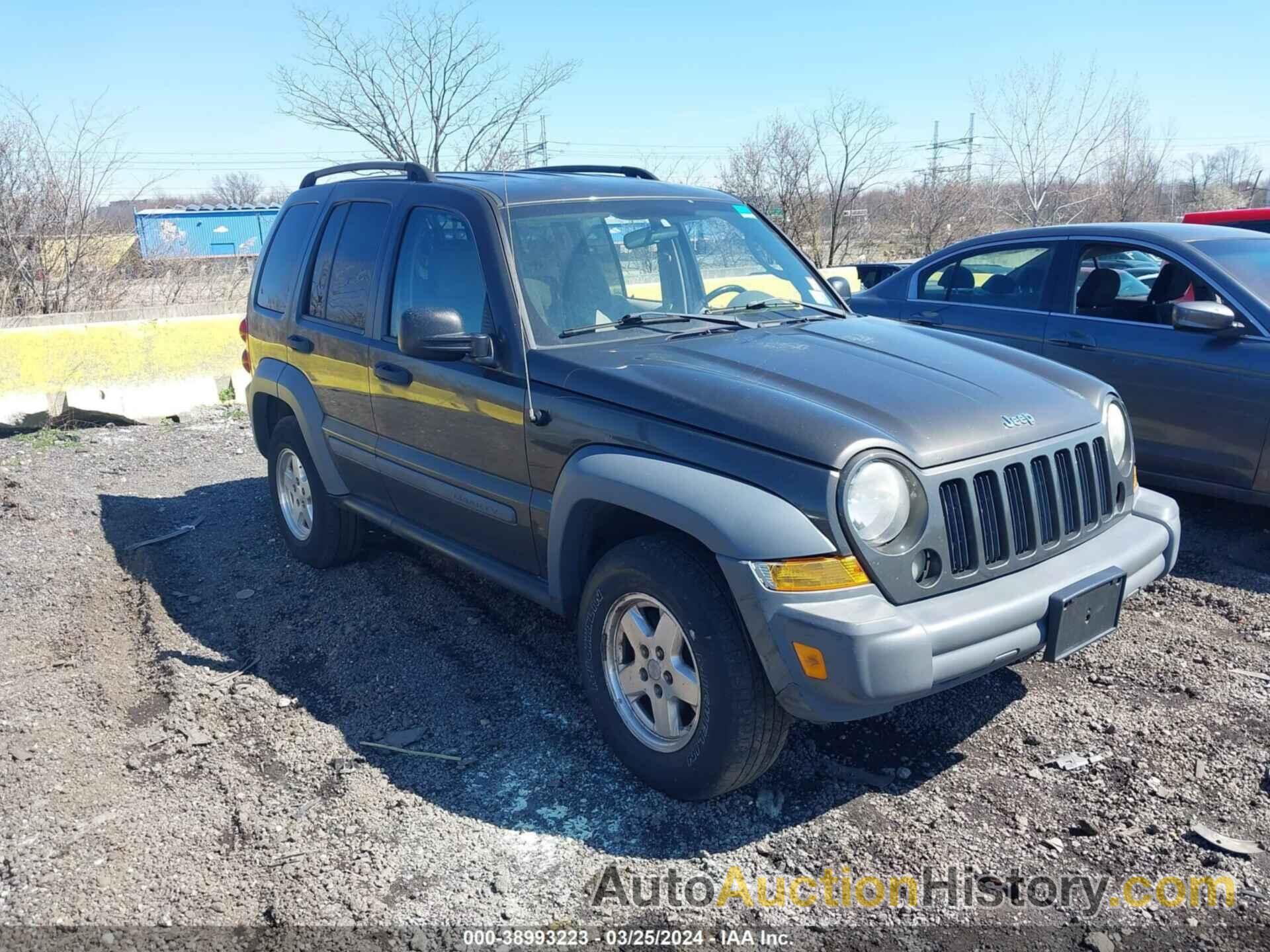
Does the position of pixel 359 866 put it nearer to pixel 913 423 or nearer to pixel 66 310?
pixel 913 423

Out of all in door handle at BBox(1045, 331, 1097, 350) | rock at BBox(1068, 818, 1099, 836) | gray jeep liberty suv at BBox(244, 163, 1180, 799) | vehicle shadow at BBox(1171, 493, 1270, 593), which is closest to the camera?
gray jeep liberty suv at BBox(244, 163, 1180, 799)

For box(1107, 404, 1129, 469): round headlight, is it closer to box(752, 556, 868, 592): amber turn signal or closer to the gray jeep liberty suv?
the gray jeep liberty suv

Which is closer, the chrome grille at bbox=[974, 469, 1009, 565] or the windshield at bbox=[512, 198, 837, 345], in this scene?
the chrome grille at bbox=[974, 469, 1009, 565]

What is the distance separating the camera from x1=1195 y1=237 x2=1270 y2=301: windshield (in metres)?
5.22

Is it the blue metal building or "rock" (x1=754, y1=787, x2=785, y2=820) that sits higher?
the blue metal building

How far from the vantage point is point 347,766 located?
3.48 metres

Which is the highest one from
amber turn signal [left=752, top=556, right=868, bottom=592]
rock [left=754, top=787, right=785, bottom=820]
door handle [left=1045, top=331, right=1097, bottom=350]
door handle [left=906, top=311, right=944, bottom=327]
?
door handle [left=906, top=311, right=944, bottom=327]

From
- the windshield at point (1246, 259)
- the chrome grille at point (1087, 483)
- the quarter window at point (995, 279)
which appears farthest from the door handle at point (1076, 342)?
the chrome grille at point (1087, 483)

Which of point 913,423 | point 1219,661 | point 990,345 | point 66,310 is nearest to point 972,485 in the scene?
point 913,423

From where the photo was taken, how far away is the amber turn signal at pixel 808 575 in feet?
8.77

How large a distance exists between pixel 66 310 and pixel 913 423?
12.5 meters

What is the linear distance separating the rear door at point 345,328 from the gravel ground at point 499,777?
31.6 inches

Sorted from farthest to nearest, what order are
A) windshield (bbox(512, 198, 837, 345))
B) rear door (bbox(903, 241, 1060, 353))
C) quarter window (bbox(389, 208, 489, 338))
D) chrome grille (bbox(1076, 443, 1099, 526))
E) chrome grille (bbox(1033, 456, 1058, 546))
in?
rear door (bbox(903, 241, 1060, 353)) → quarter window (bbox(389, 208, 489, 338)) → windshield (bbox(512, 198, 837, 345)) → chrome grille (bbox(1076, 443, 1099, 526)) → chrome grille (bbox(1033, 456, 1058, 546))

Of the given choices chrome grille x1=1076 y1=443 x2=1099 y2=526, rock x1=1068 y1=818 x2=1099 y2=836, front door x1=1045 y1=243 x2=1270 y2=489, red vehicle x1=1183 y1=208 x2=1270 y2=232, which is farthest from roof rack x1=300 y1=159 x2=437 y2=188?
red vehicle x1=1183 y1=208 x2=1270 y2=232
